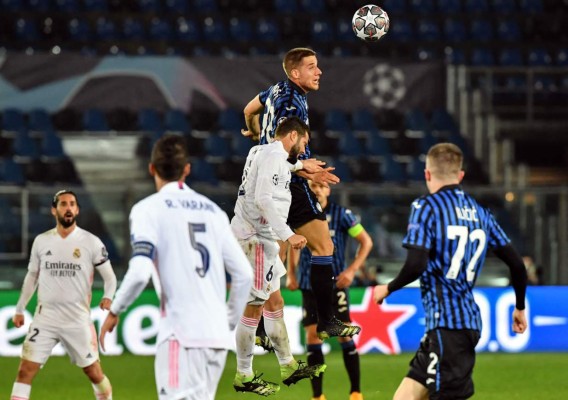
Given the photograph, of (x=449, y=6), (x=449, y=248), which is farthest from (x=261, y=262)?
(x=449, y=6)

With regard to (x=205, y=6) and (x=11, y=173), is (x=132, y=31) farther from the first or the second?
(x=11, y=173)

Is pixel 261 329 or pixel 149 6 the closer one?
pixel 261 329

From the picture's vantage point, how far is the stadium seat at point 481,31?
2498cm

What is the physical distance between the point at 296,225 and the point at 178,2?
15811 mm

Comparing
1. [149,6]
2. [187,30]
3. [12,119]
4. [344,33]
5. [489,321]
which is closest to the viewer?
[489,321]

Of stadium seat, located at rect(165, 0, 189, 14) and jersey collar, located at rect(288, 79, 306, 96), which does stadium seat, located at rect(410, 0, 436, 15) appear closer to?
stadium seat, located at rect(165, 0, 189, 14)

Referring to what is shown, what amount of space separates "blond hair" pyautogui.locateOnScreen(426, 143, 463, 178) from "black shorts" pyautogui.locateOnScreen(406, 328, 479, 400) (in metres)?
0.96

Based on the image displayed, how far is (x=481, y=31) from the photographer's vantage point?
82.0 ft

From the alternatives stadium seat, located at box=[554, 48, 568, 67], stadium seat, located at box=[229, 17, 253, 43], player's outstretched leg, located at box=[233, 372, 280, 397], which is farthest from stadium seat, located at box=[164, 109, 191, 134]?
player's outstretched leg, located at box=[233, 372, 280, 397]

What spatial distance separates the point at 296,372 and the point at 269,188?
66.2 inches

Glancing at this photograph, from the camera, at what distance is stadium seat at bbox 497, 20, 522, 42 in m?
25.1

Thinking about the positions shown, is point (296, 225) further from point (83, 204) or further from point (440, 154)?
point (83, 204)

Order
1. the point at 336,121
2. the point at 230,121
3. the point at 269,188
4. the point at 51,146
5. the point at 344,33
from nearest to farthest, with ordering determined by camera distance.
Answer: the point at 269,188 < the point at 51,146 < the point at 230,121 < the point at 336,121 < the point at 344,33

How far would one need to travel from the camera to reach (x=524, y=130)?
2292cm
